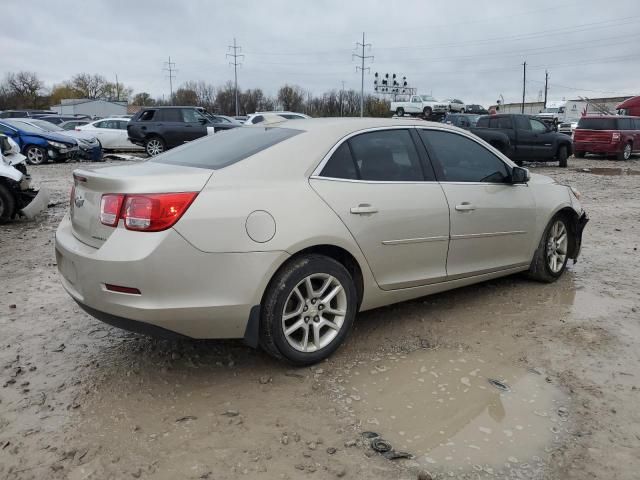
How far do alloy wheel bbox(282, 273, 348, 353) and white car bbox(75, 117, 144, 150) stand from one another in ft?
63.3

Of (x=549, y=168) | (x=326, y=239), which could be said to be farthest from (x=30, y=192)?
(x=549, y=168)

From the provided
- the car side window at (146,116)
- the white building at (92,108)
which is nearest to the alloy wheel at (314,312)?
the car side window at (146,116)

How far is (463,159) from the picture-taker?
452 centimetres

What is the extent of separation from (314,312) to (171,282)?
3.09ft

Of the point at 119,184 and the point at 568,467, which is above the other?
the point at 119,184

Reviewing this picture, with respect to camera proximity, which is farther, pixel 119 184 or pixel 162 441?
pixel 119 184

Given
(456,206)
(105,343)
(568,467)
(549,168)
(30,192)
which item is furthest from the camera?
(549,168)

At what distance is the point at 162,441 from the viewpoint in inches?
108

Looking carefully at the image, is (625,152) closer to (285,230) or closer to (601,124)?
(601,124)

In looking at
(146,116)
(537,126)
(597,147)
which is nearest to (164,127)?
(146,116)

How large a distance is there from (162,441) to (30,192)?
7008mm

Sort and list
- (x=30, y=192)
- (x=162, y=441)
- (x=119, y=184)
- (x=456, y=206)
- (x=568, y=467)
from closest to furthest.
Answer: (x=568, y=467)
(x=162, y=441)
(x=119, y=184)
(x=456, y=206)
(x=30, y=192)

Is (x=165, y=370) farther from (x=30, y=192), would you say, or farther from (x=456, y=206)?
(x=30, y=192)

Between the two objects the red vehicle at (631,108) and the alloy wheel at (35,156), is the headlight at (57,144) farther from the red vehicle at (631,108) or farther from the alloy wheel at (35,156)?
the red vehicle at (631,108)
